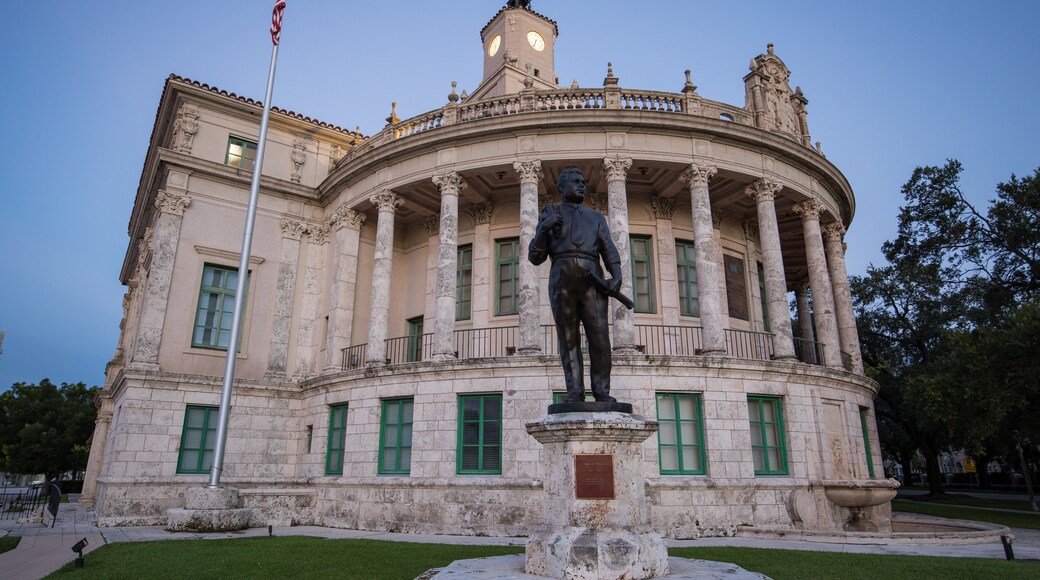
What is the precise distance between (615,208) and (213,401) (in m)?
14.0

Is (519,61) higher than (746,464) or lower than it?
higher

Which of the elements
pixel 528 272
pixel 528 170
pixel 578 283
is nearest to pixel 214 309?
pixel 528 272

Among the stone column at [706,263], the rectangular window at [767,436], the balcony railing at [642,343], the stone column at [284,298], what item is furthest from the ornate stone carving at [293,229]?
the rectangular window at [767,436]

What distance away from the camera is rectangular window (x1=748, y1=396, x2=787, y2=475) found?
1669 cm

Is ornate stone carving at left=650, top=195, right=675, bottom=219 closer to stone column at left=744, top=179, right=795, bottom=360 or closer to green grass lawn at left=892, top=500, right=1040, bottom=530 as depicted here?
stone column at left=744, top=179, right=795, bottom=360

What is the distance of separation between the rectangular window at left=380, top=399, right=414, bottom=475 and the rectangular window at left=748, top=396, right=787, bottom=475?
31.1 ft

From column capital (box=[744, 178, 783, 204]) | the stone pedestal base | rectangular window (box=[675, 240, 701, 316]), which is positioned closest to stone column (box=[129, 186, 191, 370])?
the stone pedestal base

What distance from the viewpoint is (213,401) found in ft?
64.6

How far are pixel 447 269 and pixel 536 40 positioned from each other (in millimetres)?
14852

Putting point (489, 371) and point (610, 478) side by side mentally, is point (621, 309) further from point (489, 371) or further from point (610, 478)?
point (610, 478)

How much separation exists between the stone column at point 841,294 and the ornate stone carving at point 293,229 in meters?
19.5

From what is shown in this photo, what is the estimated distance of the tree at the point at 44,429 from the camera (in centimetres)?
4281

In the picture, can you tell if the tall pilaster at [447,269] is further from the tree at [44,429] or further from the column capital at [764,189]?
the tree at [44,429]

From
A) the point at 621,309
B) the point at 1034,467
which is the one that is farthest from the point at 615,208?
the point at 1034,467
